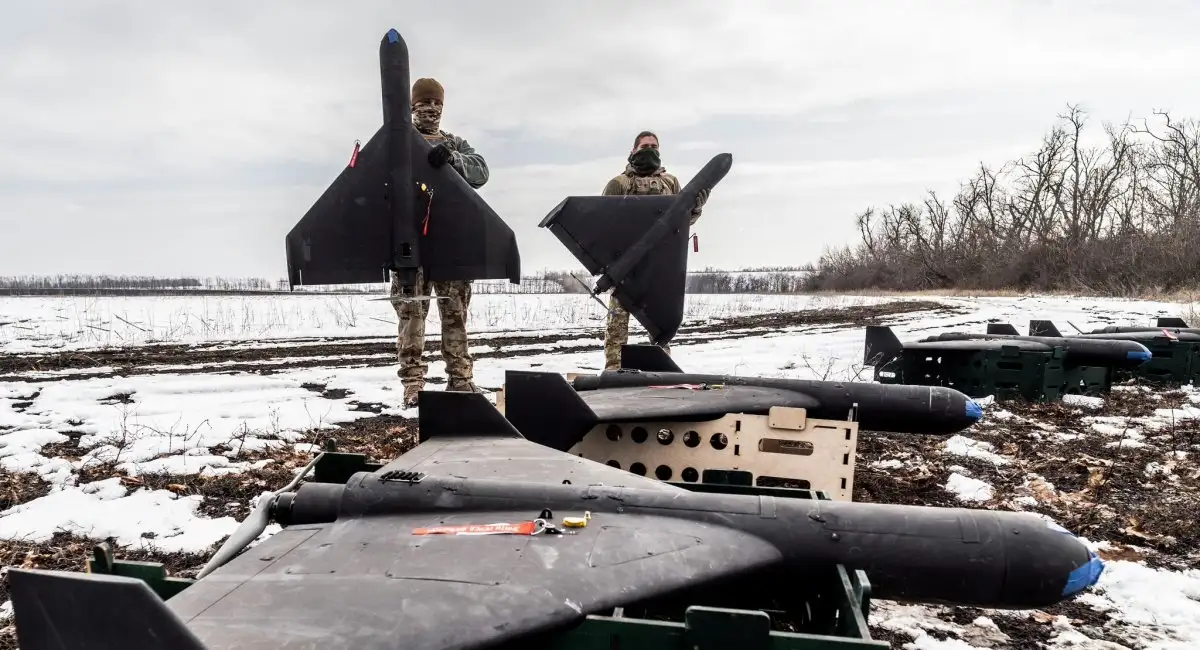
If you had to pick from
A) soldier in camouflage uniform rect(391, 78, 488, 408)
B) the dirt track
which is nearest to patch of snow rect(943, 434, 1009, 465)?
soldier in camouflage uniform rect(391, 78, 488, 408)

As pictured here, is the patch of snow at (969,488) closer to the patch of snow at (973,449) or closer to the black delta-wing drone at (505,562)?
the patch of snow at (973,449)

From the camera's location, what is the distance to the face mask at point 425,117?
6918mm

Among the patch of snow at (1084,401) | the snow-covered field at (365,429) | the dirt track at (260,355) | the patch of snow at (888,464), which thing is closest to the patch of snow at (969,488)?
the snow-covered field at (365,429)

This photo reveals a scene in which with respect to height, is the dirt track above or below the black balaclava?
below

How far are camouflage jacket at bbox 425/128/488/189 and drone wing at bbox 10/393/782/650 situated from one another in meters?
4.96

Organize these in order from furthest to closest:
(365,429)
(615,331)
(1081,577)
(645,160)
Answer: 1. (645,160)
2. (615,331)
3. (365,429)
4. (1081,577)

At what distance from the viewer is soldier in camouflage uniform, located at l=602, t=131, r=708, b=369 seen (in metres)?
7.76

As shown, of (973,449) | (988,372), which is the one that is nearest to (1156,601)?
(973,449)

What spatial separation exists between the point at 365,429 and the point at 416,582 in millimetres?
4414

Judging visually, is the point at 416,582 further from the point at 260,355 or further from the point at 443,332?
the point at 260,355

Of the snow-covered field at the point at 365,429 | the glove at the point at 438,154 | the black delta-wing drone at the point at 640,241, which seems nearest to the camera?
the snow-covered field at the point at 365,429

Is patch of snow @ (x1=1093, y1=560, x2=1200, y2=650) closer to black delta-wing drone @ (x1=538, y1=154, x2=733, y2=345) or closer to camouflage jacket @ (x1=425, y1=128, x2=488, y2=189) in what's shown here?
black delta-wing drone @ (x1=538, y1=154, x2=733, y2=345)

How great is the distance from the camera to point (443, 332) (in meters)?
7.04

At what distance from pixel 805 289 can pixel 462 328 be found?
54.9 metres
